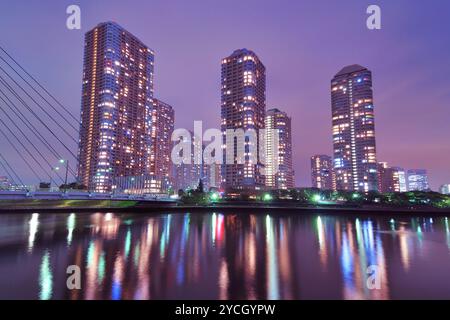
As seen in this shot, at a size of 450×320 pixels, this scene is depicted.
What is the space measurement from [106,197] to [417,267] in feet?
167

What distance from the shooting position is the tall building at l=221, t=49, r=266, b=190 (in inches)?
7116

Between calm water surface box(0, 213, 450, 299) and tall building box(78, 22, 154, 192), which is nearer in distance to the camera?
calm water surface box(0, 213, 450, 299)

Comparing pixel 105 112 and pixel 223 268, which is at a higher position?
pixel 105 112

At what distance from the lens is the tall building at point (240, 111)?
18075 cm

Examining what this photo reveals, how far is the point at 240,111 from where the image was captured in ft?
620

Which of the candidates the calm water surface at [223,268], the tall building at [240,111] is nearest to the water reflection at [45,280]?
the calm water surface at [223,268]

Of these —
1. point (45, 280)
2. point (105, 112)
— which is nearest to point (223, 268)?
point (45, 280)

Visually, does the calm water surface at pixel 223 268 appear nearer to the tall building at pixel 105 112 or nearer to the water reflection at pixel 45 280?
the water reflection at pixel 45 280

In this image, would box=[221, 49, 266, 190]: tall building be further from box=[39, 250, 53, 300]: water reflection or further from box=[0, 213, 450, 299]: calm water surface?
box=[39, 250, 53, 300]: water reflection

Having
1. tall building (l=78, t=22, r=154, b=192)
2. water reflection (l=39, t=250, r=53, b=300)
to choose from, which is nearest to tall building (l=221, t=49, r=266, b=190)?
tall building (l=78, t=22, r=154, b=192)

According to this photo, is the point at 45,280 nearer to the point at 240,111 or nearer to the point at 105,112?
the point at 240,111
